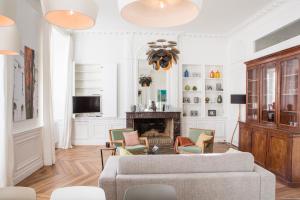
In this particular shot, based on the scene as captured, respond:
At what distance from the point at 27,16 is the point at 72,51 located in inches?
113

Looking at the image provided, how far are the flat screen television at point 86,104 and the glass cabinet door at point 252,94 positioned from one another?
4.66 m

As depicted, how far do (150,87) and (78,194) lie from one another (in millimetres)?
6176

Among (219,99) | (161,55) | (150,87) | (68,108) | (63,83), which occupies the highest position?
(161,55)

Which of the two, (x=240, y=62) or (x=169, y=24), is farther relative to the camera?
(x=240, y=62)

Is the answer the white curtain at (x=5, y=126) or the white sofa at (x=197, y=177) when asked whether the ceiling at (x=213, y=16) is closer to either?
the white curtain at (x=5, y=126)

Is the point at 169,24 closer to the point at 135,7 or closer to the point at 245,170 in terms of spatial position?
the point at 135,7

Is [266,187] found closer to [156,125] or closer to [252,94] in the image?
[252,94]

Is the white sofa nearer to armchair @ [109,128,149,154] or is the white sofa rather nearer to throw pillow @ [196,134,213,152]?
throw pillow @ [196,134,213,152]

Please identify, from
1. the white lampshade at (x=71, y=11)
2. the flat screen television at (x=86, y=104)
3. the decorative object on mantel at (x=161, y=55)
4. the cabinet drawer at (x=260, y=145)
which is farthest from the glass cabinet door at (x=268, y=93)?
the flat screen television at (x=86, y=104)

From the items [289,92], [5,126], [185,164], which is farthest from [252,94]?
[5,126]

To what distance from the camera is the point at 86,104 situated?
7.57m

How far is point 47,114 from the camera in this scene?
17.8 ft

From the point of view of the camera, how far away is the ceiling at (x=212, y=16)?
18.0 ft

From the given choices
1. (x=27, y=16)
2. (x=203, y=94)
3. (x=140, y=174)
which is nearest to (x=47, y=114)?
(x=27, y=16)
